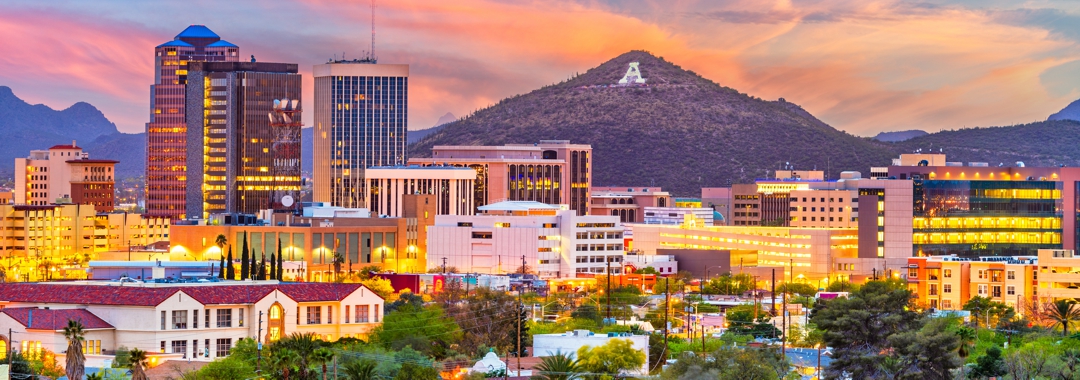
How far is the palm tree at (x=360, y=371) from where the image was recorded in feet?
248

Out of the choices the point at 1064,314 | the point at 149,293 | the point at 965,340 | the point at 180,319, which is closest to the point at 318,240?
the point at 149,293

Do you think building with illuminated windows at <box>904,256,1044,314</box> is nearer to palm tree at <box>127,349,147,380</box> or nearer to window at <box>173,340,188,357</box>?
window at <box>173,340,188,357</box>

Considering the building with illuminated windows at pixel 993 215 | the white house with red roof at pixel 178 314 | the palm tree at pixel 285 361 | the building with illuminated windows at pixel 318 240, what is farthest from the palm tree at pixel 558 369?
the building with illuminated windows at pixel 993 215

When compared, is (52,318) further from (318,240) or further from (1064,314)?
(318,240)

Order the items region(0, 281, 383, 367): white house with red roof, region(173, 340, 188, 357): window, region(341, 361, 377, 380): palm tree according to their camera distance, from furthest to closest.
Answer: region(173, 340, 188, 357): window, region(0, 281, 383, 367): white house with red roof, region(341, 361, 377, 380): palm tree

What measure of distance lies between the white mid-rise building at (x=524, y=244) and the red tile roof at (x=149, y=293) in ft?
268

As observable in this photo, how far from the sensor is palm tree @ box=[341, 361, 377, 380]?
75688 mm

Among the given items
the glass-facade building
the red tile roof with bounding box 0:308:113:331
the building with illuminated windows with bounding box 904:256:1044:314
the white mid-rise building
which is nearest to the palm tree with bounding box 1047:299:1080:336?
the building with illuminated windows with bounding box 904:256:1044:314

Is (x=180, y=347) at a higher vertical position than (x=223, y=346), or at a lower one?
higher

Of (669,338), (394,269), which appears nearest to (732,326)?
(669,338)

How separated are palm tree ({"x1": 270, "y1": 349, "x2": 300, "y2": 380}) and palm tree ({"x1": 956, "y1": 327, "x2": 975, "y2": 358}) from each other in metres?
39.9

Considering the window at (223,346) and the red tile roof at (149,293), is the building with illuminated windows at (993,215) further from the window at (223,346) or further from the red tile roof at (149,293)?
the window at (223,346)

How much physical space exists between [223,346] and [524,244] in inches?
3582

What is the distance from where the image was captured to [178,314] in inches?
3661
